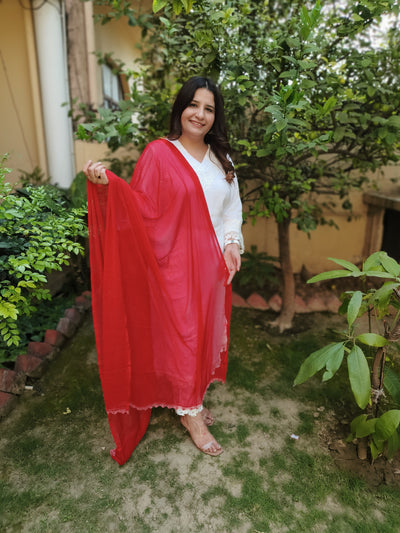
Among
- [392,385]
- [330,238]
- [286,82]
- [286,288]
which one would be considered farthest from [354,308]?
[330,238]

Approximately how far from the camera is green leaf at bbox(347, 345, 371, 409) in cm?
140

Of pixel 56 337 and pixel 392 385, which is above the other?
pixel 392 385

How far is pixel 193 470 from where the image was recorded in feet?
5.83

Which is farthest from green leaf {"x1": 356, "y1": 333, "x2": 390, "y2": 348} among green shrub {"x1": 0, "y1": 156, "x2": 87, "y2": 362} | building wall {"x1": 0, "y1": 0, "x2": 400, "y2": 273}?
building wall {"x1": 0, "y1": 0, "x2": 400, "y2": 273}

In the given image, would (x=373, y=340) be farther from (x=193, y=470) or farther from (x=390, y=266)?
(x=193, y=470)

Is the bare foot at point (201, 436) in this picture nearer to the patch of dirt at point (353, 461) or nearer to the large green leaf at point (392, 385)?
the patch of dirt at point (353, 461)

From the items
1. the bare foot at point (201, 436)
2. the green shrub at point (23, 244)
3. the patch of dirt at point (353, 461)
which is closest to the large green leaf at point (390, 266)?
the patch of dirt at point (353, 461)

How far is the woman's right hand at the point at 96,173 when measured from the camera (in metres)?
1.50

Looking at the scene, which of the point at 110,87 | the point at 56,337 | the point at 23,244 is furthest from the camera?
the point at 110,87

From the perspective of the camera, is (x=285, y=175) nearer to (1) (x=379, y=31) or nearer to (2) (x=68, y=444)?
(1) (x=379, y=31)

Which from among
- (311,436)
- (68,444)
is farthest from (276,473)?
(68,444)

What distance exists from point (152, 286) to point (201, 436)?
0.82 metres

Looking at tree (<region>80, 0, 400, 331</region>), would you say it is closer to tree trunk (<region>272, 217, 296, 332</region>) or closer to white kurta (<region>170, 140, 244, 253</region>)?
tree trunk (<region>272, 217, 296, 332</region>)

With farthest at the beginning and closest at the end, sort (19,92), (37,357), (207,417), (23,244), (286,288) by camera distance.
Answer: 1. (19,92)
2. (286,288)
3. (37,357)
4. (207,417)
5. (23,244)
